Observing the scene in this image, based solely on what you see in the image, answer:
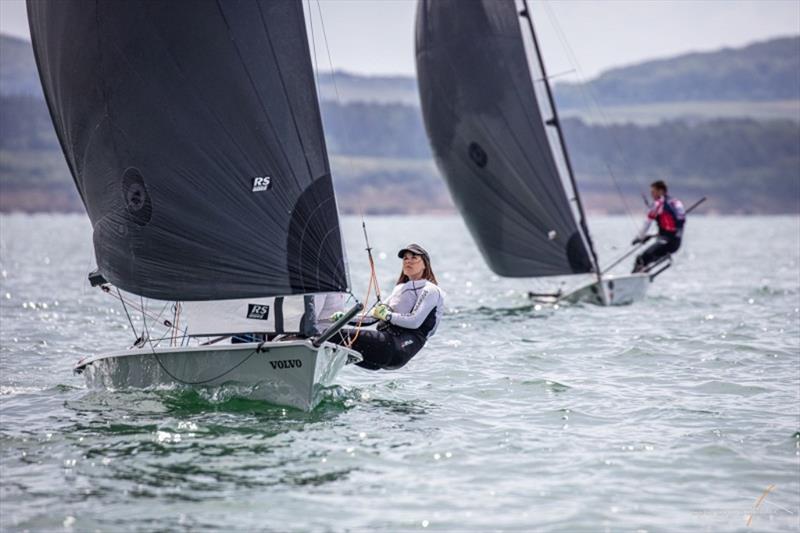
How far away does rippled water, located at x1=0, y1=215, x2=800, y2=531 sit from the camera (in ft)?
25.2

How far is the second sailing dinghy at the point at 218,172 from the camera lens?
10320 millimetres

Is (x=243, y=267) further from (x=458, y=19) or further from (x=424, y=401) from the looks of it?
(x=458, y=19)

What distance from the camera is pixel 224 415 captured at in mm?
10242

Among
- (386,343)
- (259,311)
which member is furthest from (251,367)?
(386,343)

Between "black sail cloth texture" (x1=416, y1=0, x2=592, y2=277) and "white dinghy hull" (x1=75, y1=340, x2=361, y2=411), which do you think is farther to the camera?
"black sail cloth texture" (x1=416, y1=0, x2=592, y2=277)

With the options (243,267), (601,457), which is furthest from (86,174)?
(601,457)

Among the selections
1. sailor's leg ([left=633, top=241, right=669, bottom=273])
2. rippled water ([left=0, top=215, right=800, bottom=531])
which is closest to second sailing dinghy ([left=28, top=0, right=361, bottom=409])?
rippled water ([left=0, top=215, right=800, bottom=531])

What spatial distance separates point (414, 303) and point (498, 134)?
10.5 meters

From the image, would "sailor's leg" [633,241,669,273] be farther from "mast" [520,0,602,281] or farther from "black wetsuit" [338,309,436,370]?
"black wetsuit" [338,309,436,370]

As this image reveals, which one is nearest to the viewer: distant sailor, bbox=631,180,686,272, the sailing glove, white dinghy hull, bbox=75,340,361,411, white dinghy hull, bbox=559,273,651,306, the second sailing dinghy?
white dinghy hull, bbox=75,340,361,411

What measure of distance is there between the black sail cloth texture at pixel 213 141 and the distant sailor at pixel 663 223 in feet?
38.5

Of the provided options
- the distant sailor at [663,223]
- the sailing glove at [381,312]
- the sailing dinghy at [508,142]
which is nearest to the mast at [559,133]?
the sailing dinghy at [508,142]

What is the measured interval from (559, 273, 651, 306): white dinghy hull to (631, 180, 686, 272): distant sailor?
1.80 ft

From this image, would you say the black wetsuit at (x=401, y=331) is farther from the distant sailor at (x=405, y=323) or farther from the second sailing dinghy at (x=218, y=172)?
the second sailing dinghy at (x=218, y=172)
